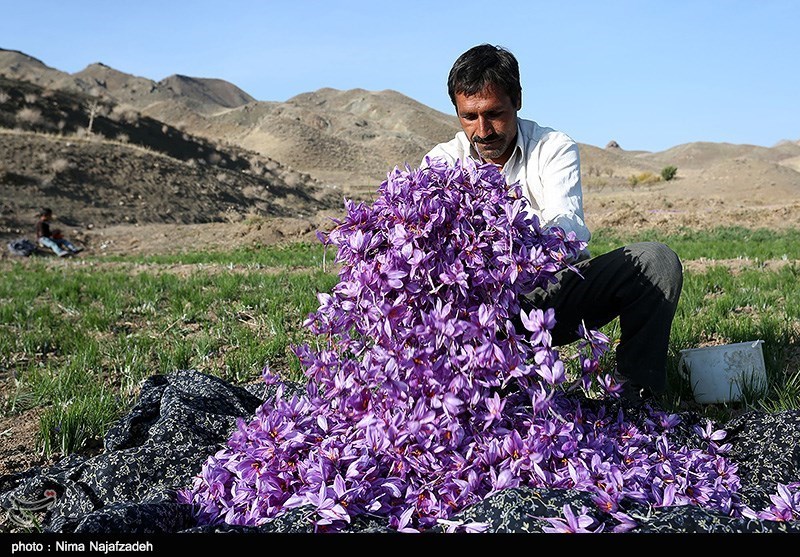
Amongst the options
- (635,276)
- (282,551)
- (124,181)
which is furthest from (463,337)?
(124,181)

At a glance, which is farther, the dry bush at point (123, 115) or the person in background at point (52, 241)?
the dry bush at point (123, 115)

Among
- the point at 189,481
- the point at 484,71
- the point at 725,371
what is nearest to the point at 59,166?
the point at 189,481

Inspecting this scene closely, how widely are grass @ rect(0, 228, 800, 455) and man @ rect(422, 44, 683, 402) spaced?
62 centimetres

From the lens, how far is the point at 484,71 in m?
2.98

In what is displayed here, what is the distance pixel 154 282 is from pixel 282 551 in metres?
6.81

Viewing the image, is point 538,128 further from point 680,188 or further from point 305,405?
point 680,188

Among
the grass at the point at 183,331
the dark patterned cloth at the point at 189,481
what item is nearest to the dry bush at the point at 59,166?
the grass at the point at 183,331

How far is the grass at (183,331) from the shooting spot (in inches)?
144

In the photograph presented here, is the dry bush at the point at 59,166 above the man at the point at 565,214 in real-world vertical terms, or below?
below

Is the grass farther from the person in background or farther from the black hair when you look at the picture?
the person in background

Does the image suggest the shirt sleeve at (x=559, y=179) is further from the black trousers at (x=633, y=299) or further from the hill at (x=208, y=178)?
the hill at (x=208, y=178)

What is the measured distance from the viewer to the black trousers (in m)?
3.09

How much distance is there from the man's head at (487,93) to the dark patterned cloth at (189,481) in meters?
1.59

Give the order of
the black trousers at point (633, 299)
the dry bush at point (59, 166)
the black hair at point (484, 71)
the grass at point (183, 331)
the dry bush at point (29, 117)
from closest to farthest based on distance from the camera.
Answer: the black hair at point (484, 71) → the black trousers at point (633, 299) → the grass at point (183, 331) → the dry bush at point (59, 166) → the dry bush at point (29, 117)
